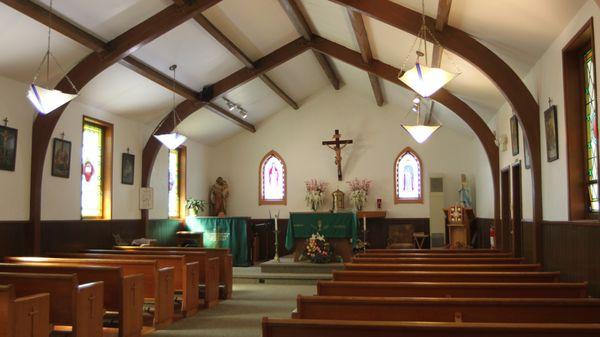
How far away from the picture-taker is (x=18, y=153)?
8125mm

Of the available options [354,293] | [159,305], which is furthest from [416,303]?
[159,305]

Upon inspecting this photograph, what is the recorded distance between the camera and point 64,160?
30.1ft

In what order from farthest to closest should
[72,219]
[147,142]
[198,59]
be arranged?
[147,142] < [198,59] < [72,219]

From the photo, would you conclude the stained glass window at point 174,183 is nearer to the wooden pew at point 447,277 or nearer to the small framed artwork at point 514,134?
the small framed artwork at point 514,134

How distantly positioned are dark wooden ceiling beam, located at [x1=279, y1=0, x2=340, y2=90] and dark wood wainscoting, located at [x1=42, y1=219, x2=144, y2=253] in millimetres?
5022

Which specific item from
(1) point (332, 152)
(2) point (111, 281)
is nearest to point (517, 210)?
(2) point (111, 281)

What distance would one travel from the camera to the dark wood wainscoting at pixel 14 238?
7.74 metres

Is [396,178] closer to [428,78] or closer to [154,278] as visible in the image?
[428,78]

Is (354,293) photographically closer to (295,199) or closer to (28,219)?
(28,219)

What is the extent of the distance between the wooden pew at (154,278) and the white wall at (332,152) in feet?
27.1

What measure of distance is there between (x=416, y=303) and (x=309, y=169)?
1136 centimetres

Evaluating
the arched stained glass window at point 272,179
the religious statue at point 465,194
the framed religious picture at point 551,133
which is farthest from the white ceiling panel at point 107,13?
the religious statue at point 465,194

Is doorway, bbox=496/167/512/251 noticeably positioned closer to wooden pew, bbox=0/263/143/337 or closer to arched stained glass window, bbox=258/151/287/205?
arched stained glass window, bbox=258/151/287/205

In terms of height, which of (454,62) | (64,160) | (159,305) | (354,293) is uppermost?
(454,62)
